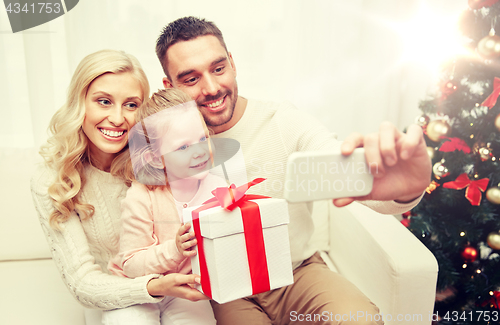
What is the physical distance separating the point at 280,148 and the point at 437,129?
20.3 inches

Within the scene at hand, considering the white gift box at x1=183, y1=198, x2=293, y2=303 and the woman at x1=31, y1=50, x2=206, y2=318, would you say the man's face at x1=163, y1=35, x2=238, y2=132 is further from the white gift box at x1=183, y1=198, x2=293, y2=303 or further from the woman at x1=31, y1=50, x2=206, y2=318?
the white gift box at x1=183, y1=198, x2=293, y2=303

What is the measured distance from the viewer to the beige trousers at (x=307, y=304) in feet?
2.45

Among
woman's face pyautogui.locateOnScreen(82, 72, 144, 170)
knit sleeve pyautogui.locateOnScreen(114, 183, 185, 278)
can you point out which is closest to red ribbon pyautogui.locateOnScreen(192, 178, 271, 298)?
knit sleeve pyautogui.locateOnScreen(114, 183, 185, 278)

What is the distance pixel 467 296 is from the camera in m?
1.14

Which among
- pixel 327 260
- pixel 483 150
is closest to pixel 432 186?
pixel 483 150

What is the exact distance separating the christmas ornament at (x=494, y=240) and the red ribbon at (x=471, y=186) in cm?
12

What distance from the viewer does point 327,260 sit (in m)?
1.15

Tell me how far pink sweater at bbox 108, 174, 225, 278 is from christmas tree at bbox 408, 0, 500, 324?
75cm

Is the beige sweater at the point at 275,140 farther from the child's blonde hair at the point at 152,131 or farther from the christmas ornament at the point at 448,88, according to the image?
the christmas ornament at the point at 448,88

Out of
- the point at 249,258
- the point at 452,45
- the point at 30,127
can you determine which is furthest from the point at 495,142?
the point at 30,127

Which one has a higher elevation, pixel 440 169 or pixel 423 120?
pixel 423 120

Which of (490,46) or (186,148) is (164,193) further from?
(490,46)

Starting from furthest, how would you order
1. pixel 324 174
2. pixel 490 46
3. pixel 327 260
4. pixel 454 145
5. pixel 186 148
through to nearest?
pixel 327 260
pixel 454 145
pixel 490 46
pixel 186 148
pixel 324 174

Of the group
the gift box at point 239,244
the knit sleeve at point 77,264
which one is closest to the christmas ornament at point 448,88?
the gift box at point 239,244
